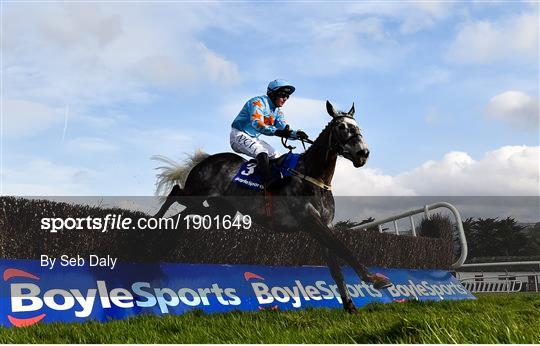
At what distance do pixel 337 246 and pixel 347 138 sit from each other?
5.01 feet

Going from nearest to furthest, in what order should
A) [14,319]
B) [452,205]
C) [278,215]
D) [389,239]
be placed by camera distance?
[14,319] → [278,215] → [389,239] → [452,205]

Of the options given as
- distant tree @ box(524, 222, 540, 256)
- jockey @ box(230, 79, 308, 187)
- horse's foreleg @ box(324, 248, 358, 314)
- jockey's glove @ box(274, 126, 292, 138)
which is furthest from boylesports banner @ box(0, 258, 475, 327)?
distant tree @ box(524, 222, 540, 256)

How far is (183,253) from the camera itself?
31.1 feet

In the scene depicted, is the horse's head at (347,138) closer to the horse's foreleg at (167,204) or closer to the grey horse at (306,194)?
the grey horse at (306,194)

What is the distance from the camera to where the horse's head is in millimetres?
7949

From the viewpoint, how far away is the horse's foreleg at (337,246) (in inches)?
306

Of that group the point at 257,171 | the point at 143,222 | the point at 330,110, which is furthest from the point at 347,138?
the point at 143,222

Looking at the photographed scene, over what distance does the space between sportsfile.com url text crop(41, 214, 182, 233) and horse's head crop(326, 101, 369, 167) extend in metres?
2.87

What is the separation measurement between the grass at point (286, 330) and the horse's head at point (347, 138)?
223 cm

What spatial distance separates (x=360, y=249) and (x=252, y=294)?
433 cm

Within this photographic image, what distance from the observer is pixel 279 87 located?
8.61 meters

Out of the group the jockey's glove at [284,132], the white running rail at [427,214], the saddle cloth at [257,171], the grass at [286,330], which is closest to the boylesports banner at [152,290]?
the grass at [286,330]

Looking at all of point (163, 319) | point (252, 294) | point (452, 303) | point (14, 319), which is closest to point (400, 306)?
point (452, 303)

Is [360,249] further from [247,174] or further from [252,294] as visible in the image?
[247,174]
